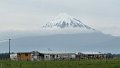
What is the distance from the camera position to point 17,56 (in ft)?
401

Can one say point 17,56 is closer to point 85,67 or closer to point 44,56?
point 44,56

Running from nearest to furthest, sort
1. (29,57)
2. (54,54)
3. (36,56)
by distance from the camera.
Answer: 1. (29,57)
2. (36,56)
3. (54,54)

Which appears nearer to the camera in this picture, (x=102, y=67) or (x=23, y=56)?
(x=102, y=67)

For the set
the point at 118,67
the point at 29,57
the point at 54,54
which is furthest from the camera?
the point at 54,54

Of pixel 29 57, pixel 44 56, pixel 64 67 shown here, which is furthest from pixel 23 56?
pixel 64 67

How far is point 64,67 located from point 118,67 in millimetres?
6613

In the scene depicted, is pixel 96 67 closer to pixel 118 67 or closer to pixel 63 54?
pixel 118 67

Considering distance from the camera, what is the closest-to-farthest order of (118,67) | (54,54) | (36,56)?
(118,67) < (36,56) < (54,54)

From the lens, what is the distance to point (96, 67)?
5022cm

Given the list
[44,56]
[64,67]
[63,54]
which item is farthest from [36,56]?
[64,67]

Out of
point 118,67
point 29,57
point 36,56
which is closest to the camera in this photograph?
point 118,67

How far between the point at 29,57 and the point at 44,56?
11910 millimetres

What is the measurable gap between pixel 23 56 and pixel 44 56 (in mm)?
10931

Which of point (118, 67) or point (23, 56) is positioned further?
point (23, 56)
